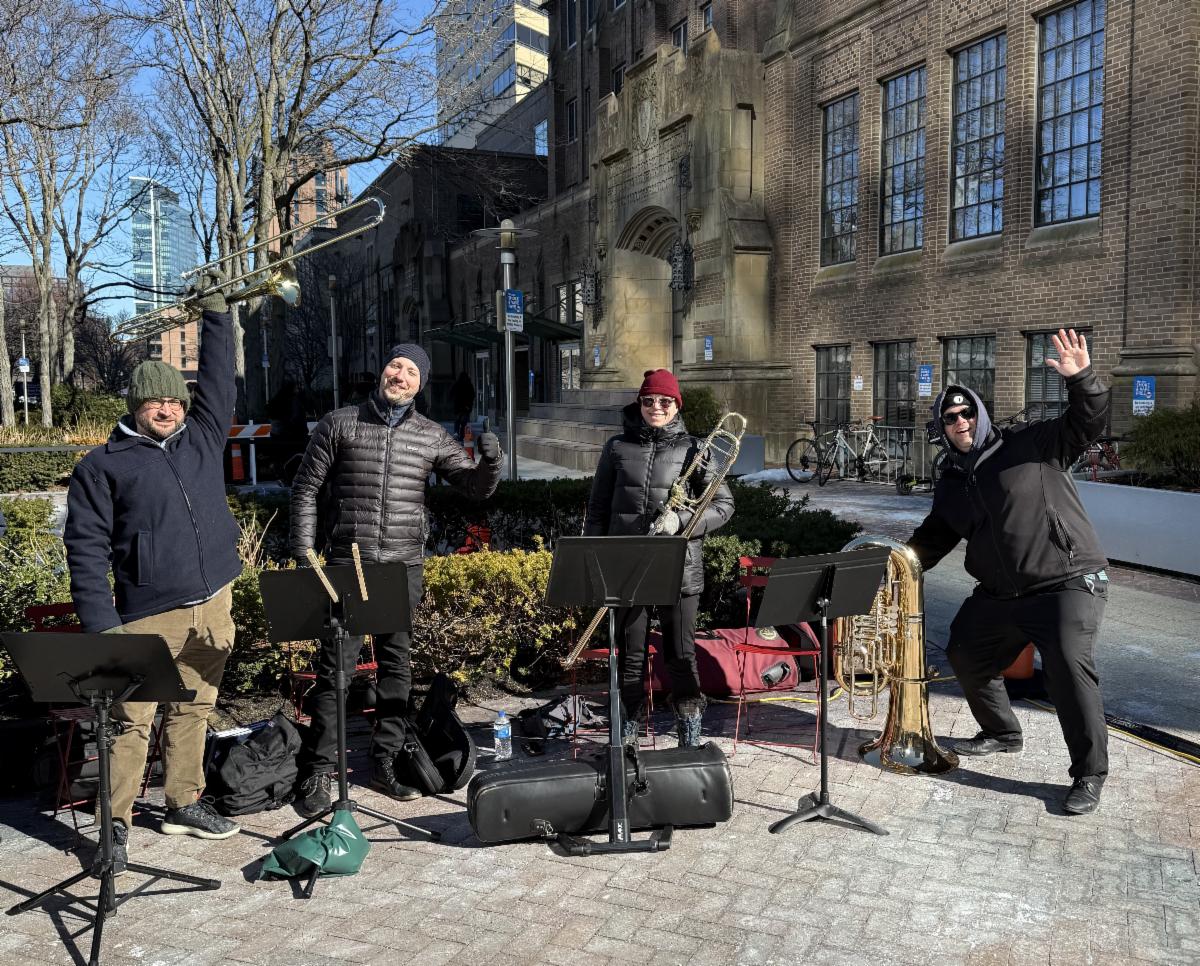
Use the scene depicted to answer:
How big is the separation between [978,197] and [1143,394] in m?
5.15

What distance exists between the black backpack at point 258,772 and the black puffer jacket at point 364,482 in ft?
3.00

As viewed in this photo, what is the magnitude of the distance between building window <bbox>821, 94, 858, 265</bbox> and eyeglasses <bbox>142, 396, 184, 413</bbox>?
58.6 ft

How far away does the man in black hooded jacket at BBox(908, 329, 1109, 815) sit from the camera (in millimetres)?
4758

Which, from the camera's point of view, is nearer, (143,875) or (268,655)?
(143,875)

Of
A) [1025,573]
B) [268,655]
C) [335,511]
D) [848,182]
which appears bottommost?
[268,655]

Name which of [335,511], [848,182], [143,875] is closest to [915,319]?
[848,182]

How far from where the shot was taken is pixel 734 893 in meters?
4.05

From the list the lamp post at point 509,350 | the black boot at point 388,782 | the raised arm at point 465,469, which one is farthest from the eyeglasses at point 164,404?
the lamp post at point 509,350

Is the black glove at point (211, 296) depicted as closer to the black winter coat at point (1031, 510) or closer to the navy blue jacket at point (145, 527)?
the navy blue jacket at point (145, 527)

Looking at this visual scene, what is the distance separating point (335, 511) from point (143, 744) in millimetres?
1345

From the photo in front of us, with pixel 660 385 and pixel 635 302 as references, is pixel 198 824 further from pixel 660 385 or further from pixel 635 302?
pixel 635 302

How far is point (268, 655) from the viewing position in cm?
630

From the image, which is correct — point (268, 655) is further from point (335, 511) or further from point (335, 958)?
point (335, 958)

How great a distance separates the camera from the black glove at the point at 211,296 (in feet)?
15.6
